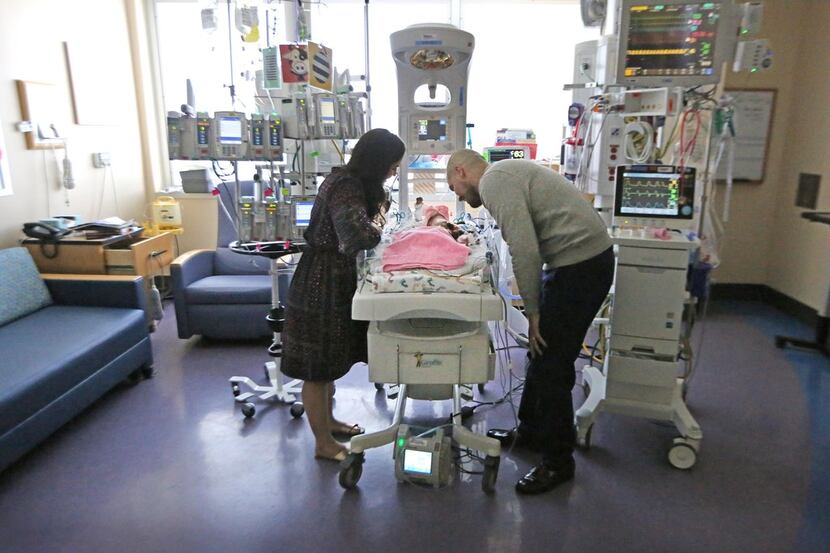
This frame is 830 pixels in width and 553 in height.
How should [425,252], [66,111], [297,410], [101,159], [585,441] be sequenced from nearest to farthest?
[425,252]
[585,441]
[297,410]
[66,111]
[101,159]

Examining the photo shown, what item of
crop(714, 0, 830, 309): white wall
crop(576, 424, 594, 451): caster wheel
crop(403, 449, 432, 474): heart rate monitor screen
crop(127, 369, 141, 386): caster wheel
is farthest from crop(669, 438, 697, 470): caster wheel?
crop(127, 369, 141, 386): caster wheel

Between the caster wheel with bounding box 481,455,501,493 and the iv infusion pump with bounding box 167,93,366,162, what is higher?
the iv infusion pump with bounding box 167,93,366,162

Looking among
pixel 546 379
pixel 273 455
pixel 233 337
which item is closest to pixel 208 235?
pixel 233 337

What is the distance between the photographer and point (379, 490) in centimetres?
227

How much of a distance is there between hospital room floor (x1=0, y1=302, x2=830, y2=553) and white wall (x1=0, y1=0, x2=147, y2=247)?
1.49 metres

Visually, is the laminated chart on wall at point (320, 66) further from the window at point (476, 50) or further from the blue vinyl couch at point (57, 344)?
the window at point (476, 50)

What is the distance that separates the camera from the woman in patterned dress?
6.97ft

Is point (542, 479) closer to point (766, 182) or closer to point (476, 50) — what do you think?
point (766, 182)

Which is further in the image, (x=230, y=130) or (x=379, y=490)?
(x=230, y=130)

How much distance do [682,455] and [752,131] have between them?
323 cm

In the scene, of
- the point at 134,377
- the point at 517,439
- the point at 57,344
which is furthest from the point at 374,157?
the point at 134,377

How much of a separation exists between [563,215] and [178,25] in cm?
443

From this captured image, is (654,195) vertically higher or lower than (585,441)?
higher

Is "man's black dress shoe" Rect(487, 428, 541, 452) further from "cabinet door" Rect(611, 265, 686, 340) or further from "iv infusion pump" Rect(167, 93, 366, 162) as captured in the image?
"iv infusion pump" Rect(167, 93, 366, 162)
